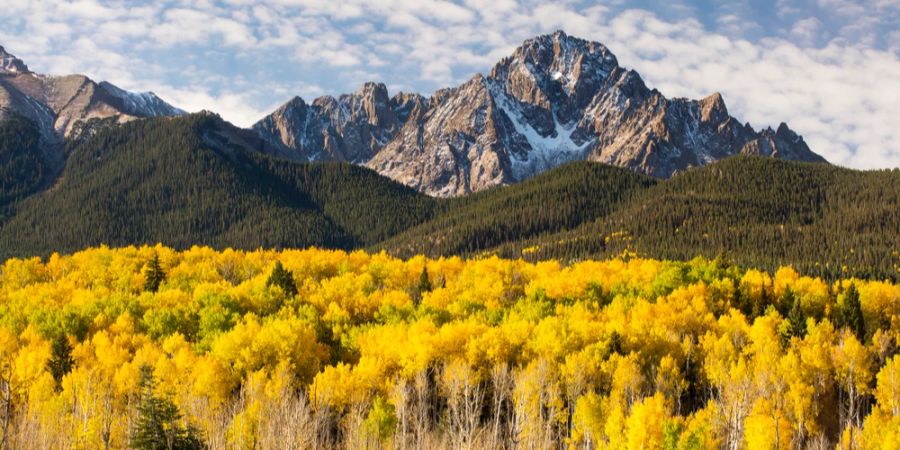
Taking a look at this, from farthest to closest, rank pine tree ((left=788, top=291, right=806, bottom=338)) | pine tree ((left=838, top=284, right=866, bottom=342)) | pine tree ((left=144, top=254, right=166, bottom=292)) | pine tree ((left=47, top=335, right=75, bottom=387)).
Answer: pine tree ((left=144, top=254, right=166, bottom=292))
pine tree ((left=838, top=284, right=866, bottom=342))
pine tree ((left=788, top=291, right=806, bottom=338))
pine tree ((left=47, top=335, right=75, bottom=387))

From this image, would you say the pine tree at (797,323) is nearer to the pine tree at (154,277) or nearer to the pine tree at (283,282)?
the pine tree at (283,282)

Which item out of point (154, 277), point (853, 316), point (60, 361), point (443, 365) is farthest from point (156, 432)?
point (853, 316)

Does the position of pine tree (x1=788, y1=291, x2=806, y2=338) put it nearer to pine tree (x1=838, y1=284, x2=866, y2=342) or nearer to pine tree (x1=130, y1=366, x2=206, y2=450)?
pine tree (x1=838, y1=284, x2=866, y2=342)

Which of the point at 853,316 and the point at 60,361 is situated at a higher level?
the point at 853,316

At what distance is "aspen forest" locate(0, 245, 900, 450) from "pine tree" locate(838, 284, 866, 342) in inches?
9.3

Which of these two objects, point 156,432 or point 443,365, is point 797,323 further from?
point 156,432

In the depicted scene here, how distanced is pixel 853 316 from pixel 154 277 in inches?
3729

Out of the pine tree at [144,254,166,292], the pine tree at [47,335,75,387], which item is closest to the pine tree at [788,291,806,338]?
the pine tree at [47,335,75,387]

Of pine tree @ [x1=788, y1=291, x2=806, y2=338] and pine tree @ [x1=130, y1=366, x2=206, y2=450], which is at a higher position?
pine tree @ [x1=788, y1=291, x2=806, y2=338]

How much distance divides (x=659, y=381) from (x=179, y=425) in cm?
4654

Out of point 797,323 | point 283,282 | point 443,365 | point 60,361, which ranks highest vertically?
point 283,282

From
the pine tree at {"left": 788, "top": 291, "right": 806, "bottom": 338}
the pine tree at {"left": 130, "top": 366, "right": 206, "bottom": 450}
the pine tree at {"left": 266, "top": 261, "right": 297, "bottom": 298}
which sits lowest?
A: the pine tree at {"left": 130, "top": 366, "right": 206, "bottom": 450}

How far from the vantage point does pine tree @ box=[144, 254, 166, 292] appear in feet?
385

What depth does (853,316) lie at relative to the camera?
106 meters
